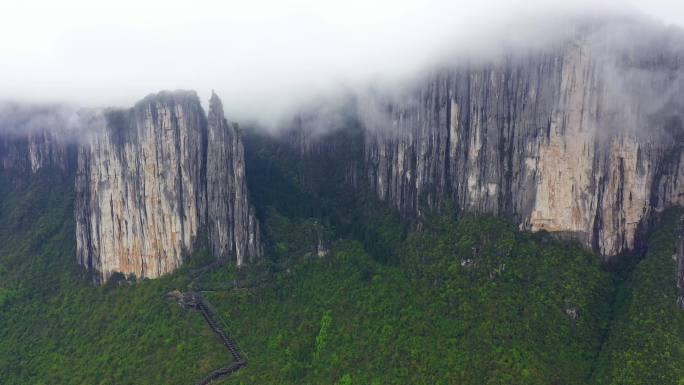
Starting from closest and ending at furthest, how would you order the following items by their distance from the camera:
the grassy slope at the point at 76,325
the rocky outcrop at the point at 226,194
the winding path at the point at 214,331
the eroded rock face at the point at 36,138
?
1. the winding path at the point at 214,331
2. the grassy slope at the point at 76,325
3. the rocky outcrop at the point at 226,194
4. the eroded rock face at the point at 36,138

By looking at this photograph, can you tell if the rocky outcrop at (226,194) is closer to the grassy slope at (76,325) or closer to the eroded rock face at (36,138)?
the grassy slope at (76,325)

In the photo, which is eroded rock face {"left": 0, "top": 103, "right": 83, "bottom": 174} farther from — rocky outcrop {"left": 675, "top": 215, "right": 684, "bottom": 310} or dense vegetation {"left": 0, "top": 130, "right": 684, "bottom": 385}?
rocky outcrop {"left": 675, "top": 215, "right": 684, "bottom": 310}

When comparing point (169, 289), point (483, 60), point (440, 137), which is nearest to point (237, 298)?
point (169, 289)

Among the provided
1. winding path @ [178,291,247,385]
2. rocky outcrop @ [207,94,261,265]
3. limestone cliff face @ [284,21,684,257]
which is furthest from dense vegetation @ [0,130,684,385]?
limestone cliff face @ [284,21,684,257]

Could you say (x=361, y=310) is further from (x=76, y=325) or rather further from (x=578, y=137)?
(x=76, y=325)

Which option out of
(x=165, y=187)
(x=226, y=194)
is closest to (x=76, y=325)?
(x=165, y=187)

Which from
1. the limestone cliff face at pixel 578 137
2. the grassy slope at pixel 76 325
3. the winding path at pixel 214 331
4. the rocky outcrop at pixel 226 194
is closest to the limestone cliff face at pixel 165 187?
the rocky outcrop at pixel 226 194
